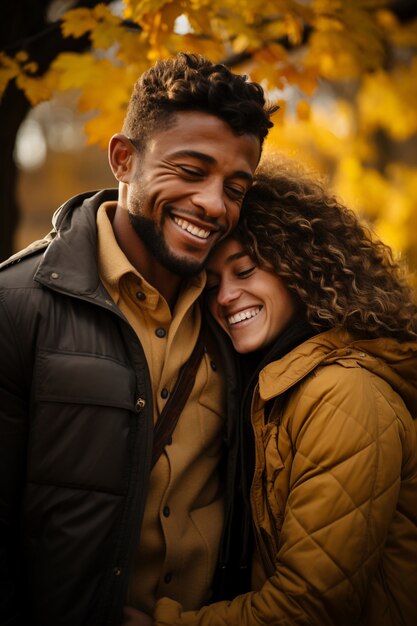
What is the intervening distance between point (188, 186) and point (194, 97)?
0.40m

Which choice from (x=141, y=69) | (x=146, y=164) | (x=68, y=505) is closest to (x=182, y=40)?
(x=141, y=69)

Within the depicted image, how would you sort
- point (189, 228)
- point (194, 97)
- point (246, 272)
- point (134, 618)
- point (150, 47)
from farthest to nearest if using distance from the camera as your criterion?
1. point (150, 47)
2. point (246, 272)
3. point (189, 228)
4. point (194, 97)
5. point (134, 618)

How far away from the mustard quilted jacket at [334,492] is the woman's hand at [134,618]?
51 millimetres

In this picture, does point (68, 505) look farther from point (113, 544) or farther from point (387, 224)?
point (387, 224)

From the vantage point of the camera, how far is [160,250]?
9.37ft

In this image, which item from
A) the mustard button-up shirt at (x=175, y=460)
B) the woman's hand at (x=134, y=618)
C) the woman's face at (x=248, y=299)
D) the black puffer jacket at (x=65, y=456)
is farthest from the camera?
the woman's face at (x=248, y=299)

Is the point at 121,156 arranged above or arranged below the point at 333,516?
above

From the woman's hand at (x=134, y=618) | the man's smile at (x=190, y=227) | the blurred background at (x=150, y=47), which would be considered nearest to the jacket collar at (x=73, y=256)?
the man's smile at (x=190, y=227)

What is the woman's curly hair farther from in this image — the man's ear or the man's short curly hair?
the man's ear

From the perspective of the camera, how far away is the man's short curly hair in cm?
273

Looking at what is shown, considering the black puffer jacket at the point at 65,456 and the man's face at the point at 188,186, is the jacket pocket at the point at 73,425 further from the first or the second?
the man's face at the point at 188,186

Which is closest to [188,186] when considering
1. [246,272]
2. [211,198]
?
[211,198]

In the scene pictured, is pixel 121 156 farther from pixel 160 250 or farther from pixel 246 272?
pixel 246 272

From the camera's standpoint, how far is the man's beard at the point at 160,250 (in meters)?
2.85
